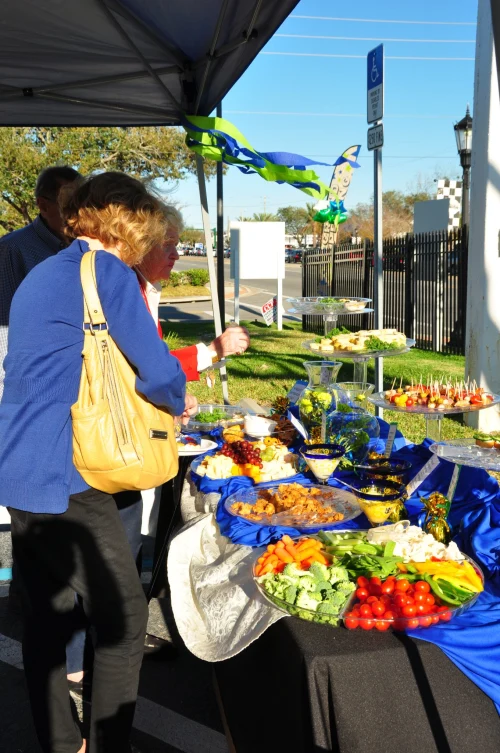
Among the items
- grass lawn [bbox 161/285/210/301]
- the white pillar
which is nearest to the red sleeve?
the white pillar

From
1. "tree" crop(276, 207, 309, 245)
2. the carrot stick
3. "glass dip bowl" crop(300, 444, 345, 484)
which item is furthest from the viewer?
"tree" crop(276, 207, 309, 245)

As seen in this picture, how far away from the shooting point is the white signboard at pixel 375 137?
383 cm

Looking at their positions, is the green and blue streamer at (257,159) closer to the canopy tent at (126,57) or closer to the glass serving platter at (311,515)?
the canopy tent at (126,57)

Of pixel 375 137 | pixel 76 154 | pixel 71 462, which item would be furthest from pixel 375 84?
pixel 76 154

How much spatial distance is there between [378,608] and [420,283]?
33.5ft

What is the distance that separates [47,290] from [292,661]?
109 centimetres

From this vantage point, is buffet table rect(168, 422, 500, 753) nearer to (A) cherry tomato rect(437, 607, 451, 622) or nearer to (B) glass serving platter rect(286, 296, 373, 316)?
(A) cherry tomato rect(437, 607, 451, 622)

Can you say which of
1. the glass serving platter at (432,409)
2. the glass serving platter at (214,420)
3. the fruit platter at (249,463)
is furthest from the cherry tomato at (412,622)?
the glass serving platter at (214,420)

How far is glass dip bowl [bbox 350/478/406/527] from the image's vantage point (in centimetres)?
204

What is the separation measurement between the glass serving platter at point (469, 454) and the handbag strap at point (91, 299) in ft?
3.63

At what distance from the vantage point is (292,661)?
1536 millimetres

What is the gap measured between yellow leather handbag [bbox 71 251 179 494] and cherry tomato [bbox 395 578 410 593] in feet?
2.30

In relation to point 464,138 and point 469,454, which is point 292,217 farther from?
point 469,454

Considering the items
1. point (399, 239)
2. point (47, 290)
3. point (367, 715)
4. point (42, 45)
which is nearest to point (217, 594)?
point (367, 715)
